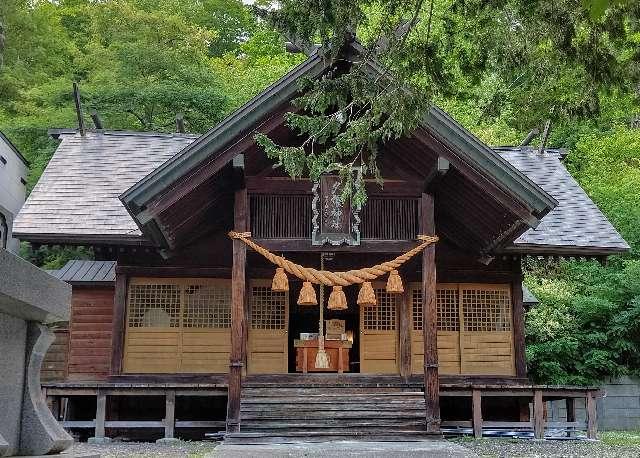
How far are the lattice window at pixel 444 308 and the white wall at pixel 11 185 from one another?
13.9m

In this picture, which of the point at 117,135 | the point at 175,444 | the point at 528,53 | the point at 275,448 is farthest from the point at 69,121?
the point at 528,53

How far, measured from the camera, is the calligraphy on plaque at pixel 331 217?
11.3 meters

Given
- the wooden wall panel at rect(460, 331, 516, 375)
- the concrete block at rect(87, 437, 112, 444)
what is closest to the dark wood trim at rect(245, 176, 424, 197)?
the wooden wall panel at rect(460, 331, 516, 375)

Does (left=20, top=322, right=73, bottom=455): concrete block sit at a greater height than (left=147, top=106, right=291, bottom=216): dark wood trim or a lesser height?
lesser

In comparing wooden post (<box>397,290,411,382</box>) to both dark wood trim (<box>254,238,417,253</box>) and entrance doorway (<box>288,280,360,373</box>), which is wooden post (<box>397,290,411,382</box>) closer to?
entrance doorway (<box>288,280,360,373</box>)

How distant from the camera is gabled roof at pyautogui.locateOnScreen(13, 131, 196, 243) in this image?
12852mm

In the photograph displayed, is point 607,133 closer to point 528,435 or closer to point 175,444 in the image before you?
point 528,435

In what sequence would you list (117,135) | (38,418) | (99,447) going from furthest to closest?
(117,135)
(99,447)
(38,418)

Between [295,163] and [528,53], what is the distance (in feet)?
9.38

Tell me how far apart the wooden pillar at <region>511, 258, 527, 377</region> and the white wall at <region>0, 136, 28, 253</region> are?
15.4m

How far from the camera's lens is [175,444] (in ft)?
37.6

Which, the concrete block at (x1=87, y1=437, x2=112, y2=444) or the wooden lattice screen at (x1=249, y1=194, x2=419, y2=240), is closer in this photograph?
the wooden lattice screen at (x1=249, y1=194, x2=419, y2=240)

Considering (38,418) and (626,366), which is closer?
(38,418)

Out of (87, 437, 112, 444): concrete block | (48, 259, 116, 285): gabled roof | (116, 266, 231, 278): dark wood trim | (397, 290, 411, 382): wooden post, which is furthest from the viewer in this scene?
(48, 259, 116, 285): gabled roof
